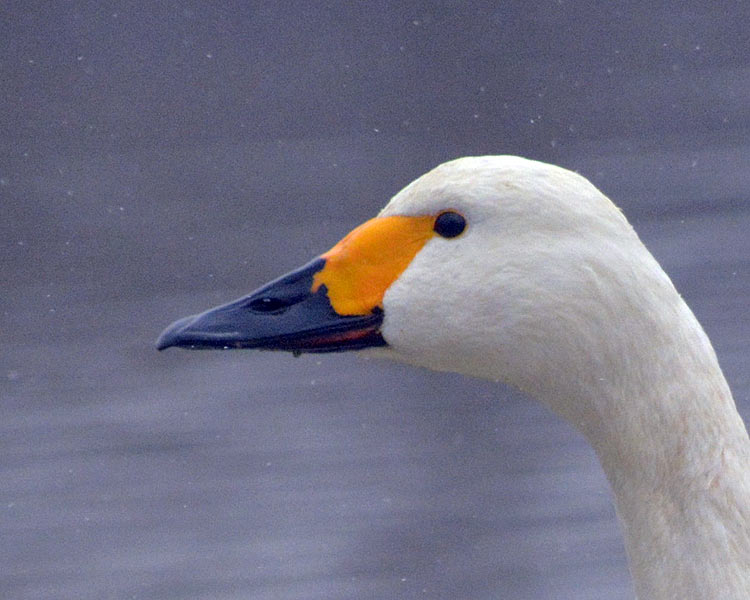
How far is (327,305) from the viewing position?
295 cm

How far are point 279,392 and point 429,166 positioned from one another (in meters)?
3.16

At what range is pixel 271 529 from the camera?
5703 millimetres

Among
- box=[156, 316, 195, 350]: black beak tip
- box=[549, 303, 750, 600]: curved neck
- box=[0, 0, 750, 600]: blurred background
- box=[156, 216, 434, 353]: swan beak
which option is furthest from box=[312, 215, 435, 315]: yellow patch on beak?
box=[0, 0, 750, 600]: blurred background

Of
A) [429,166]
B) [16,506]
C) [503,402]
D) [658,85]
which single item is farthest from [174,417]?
[658,85]

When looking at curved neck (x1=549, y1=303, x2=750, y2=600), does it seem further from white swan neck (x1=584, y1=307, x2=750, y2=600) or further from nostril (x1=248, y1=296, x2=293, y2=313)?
nostril (x1=248, y1=296, x2=293, y2=313)

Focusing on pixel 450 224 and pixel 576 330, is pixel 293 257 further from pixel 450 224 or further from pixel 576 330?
pixel 576 330

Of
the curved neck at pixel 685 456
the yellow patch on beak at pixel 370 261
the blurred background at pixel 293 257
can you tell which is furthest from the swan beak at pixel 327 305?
the blurred background at pixel 293 257

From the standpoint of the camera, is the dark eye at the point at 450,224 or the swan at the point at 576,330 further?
the dark eye at the point at 450,224

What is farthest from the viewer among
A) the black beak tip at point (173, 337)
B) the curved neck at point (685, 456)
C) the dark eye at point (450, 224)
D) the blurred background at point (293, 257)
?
the blurred background at point (293, 257)

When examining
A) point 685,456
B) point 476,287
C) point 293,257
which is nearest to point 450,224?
point 476,287

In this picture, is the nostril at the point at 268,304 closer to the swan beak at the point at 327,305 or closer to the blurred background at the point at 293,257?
the swan beak at the point at 327,305

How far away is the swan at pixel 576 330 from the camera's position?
259 centimetres

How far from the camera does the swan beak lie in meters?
2.88

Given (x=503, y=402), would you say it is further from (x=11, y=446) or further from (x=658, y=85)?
(x=658, y=85)
